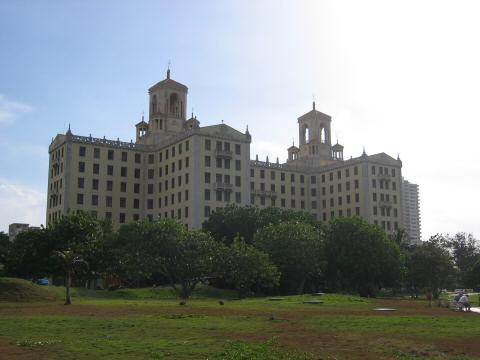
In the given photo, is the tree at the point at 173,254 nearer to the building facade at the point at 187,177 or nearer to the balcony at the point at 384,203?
the building facade at the point at 187,177

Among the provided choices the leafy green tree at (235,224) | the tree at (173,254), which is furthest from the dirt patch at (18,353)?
the leafy green tree at (235,224)

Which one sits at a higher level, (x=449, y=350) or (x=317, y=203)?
(x=317, y=203)

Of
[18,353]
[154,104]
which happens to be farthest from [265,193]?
[18,353]

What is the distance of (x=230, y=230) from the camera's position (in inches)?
3610

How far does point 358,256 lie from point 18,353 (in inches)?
2462

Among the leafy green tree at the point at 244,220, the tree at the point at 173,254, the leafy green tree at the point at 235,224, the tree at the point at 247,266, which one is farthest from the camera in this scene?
the leafy green tree at the point at 235,224

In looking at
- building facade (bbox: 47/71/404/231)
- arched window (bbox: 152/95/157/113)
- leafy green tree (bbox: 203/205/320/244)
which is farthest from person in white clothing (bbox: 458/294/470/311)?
arched window (bbox: 152/95/157/113)

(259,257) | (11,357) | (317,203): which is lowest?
(11,357)

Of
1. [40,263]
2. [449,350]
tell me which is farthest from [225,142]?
[449,350]

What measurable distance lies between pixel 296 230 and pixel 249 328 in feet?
149

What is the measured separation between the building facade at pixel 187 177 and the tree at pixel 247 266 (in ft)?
117

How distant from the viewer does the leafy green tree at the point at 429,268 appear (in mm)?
93188

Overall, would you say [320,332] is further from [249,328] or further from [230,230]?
[230,230]

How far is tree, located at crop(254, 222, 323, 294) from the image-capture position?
75.1 meters
